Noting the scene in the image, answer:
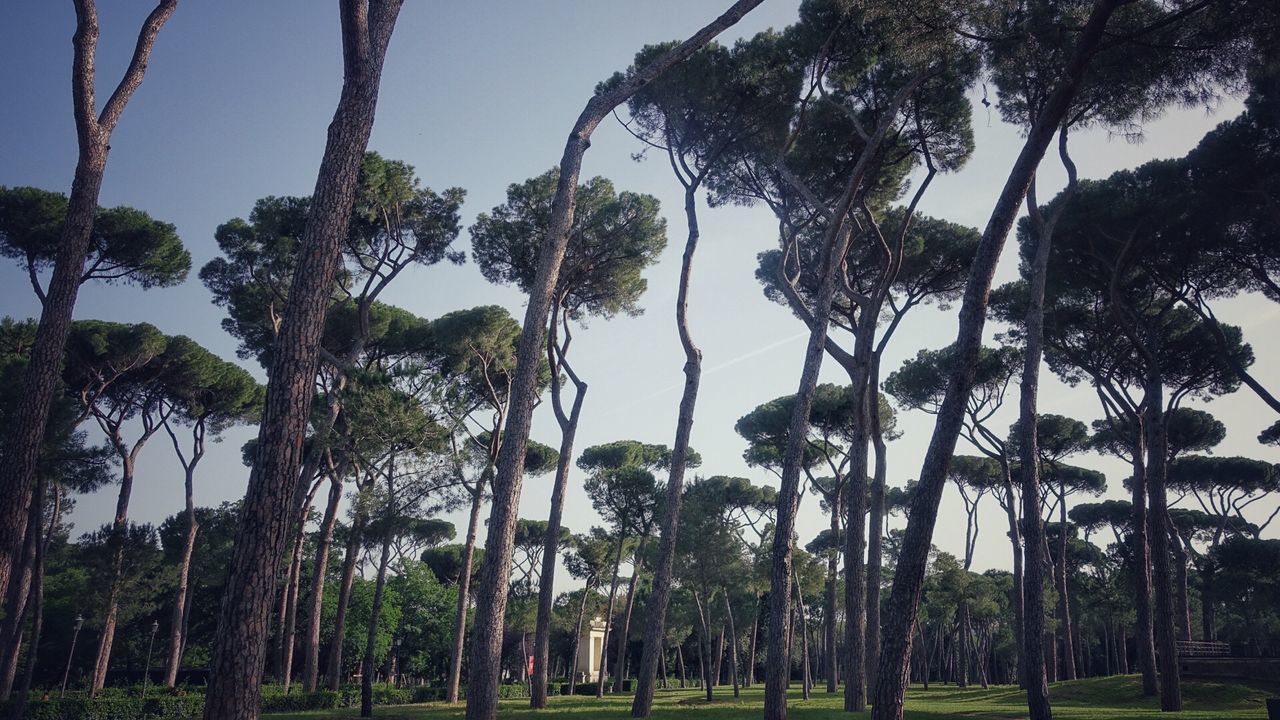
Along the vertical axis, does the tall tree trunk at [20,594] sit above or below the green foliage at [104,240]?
below

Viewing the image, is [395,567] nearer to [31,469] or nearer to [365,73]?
[31,469]

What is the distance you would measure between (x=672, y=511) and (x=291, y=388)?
9.90m

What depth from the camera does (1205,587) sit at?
29.6 m

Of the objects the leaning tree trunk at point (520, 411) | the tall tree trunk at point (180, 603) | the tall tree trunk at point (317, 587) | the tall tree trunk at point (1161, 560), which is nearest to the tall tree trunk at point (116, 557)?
the tall tree trunk at point (180, 603)

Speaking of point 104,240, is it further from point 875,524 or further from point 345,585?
point 875,524

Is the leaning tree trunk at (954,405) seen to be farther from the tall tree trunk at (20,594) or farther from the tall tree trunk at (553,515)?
the tall tree trunk at (20,594)

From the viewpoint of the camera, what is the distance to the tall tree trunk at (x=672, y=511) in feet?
47.3

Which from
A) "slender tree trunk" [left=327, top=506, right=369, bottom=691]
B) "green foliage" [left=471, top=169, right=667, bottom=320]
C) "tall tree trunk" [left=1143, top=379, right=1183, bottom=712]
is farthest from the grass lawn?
"green foliage" [left=471, top=169, right=667, bottom=320]

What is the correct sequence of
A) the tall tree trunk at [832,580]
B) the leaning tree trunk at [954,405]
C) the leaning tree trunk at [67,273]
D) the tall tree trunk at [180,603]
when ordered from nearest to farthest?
1. the leaning tree trunk at [954,405]
2. the leaning tree trunk at [67,273]
3. the tall tree trunk at [180,603]
4. the tall tree trunk at [832,580]

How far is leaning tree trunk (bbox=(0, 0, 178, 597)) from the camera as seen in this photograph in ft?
25.0

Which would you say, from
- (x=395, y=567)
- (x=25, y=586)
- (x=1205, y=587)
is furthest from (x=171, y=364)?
(x=1205, y=587)

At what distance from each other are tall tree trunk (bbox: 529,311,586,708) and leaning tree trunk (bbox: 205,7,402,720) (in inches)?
433

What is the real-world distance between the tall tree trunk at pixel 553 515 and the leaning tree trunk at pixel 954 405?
1082 centimetres

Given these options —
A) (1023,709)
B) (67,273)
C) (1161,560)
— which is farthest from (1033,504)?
(67,273)
